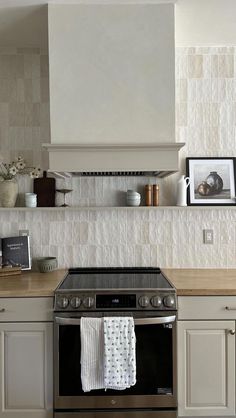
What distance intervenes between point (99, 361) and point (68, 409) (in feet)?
1.14

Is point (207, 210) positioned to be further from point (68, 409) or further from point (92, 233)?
point (68, 409)

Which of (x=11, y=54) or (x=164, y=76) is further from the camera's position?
(x=11, y=54)

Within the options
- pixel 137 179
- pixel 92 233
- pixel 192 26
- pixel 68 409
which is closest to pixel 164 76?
pixel 192 26

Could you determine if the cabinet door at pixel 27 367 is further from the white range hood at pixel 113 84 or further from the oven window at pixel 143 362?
the white range hood at pixel 113 84

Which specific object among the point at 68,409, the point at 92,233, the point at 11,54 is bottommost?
the point at 68,409

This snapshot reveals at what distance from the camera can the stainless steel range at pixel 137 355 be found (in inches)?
81.3

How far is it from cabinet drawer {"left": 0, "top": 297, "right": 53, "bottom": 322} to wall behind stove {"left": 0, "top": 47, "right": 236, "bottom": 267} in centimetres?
70

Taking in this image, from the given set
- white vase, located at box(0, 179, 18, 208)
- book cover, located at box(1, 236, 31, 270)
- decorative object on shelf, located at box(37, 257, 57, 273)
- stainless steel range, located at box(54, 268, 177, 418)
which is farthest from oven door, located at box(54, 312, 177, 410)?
white vase, located at box(0, 179, 18, 208)

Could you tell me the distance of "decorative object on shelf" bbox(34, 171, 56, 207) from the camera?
2.75 m

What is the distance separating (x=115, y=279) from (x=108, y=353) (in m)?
0.54

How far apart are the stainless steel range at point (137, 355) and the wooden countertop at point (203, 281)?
13 centimetres

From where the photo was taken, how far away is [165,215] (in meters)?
2.79

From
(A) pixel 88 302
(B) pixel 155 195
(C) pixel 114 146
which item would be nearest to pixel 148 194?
(B) pixel 155 195

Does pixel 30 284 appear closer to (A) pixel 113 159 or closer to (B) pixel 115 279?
(B) pixel 115 279
